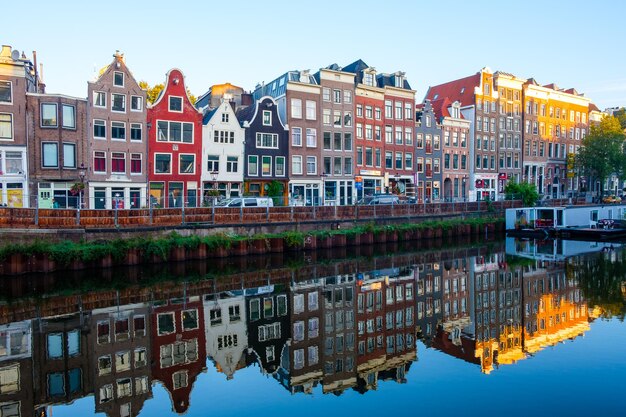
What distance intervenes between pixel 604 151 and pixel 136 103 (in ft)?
219

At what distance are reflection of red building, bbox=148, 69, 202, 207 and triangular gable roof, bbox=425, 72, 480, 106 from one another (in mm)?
40420

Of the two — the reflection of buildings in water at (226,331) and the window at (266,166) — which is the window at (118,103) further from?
the reflection of buildings in water at (226,331)

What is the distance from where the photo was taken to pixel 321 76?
5331 centimetres

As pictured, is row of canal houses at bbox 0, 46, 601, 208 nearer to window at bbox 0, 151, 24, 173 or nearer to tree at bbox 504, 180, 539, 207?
window at bbox 0, 151, 24, 173

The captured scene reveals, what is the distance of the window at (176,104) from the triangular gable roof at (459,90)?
137ft

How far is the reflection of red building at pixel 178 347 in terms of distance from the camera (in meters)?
13.1

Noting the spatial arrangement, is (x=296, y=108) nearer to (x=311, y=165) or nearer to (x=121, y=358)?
(x=311, y=165)

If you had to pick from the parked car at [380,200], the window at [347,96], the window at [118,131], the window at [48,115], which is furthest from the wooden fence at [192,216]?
the window at [347,96]

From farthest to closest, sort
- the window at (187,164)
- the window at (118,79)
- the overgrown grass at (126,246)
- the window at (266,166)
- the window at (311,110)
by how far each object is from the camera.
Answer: the window at (311,110)
the window at (266,166)
the window at (187,164)
the window at (118,79)
the overgrown grass at (126,246)

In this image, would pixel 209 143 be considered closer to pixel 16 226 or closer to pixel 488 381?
pixel 16 226

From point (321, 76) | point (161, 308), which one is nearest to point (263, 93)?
point (321, 76)

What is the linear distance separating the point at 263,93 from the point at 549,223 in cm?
3402

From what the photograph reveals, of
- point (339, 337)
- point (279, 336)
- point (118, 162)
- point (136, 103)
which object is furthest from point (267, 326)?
point (136, 103)

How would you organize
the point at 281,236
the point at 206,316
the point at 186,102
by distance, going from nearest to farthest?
the point at 206,316, the point at 281,236, the point at 186,102
